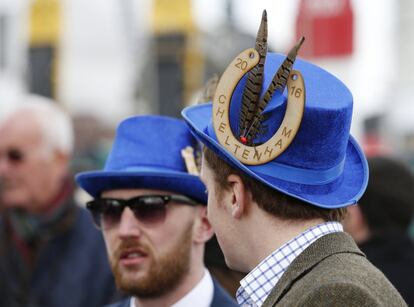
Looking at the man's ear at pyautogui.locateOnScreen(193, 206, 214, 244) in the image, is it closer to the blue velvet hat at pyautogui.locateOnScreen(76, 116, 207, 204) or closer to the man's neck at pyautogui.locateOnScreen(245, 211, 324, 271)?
the blue velvet hat at pyautogui.locateOnScreen(76, 116, 207, 204)

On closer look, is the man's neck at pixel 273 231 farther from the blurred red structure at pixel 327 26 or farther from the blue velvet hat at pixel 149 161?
the blurred red structure at pixel 327 26

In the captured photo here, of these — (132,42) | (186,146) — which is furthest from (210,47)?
(186,146)

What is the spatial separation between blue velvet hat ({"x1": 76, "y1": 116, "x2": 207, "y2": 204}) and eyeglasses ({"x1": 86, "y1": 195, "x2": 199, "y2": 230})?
0.14ft

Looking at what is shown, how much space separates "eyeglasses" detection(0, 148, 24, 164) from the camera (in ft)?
19.9

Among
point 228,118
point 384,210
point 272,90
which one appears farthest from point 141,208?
point 384,210

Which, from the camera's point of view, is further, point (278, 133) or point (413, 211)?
point (413, 211)

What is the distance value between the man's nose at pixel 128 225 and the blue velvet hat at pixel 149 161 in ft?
0.33

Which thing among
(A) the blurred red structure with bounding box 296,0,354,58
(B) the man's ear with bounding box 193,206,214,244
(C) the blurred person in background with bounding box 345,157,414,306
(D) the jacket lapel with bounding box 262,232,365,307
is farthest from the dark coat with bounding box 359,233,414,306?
(A) the blurred red structure with bounding box 296,0,354,58

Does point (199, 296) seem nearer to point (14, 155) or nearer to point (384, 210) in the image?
point (384, 210)

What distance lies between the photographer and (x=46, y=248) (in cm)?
559

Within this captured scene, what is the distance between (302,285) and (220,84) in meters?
0.56

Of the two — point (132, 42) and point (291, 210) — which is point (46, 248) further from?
point (132, 42)

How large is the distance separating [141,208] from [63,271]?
1.73 metres

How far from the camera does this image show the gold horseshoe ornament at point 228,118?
2429mm
